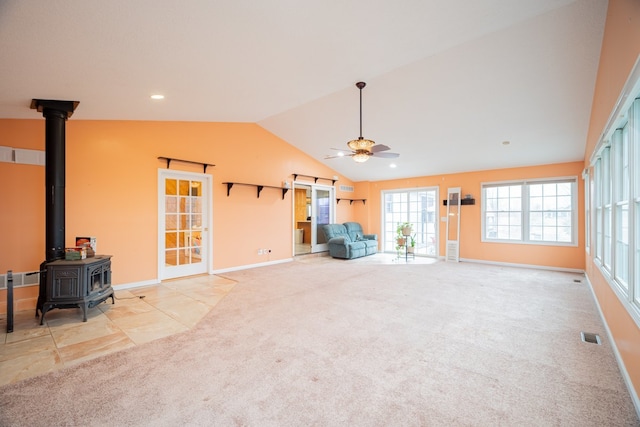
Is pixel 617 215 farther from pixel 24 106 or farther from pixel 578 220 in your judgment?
pixel 24 106

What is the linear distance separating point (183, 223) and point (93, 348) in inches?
120

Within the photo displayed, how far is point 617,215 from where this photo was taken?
8.82ft

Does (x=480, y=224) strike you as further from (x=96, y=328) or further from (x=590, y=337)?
(x=96, y=328)

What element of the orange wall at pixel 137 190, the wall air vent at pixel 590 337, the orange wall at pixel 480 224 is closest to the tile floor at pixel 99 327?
the orange wall at pixel 137 190

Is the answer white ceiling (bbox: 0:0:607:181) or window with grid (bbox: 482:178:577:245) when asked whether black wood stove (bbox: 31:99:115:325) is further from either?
window with grid (bbox: 482:178:577:245)

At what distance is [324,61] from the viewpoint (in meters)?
3.29

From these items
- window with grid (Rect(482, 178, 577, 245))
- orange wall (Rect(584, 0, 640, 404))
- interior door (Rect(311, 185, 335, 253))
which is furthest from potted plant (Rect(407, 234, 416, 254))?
orange wall (Rect(584, 0, 640, 404))

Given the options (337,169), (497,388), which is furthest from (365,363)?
(337,169)

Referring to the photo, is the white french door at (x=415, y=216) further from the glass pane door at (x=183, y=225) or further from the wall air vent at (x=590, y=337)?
the glass pane door at (x=183, y=225)

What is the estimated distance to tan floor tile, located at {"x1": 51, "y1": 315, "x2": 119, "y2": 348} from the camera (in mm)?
2824

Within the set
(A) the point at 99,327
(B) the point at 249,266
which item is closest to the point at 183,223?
(B) the point at 249,266

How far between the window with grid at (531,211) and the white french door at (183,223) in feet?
22.4

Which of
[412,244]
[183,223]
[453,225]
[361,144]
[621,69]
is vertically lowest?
[412,244]

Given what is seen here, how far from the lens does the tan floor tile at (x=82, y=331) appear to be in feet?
9.27
